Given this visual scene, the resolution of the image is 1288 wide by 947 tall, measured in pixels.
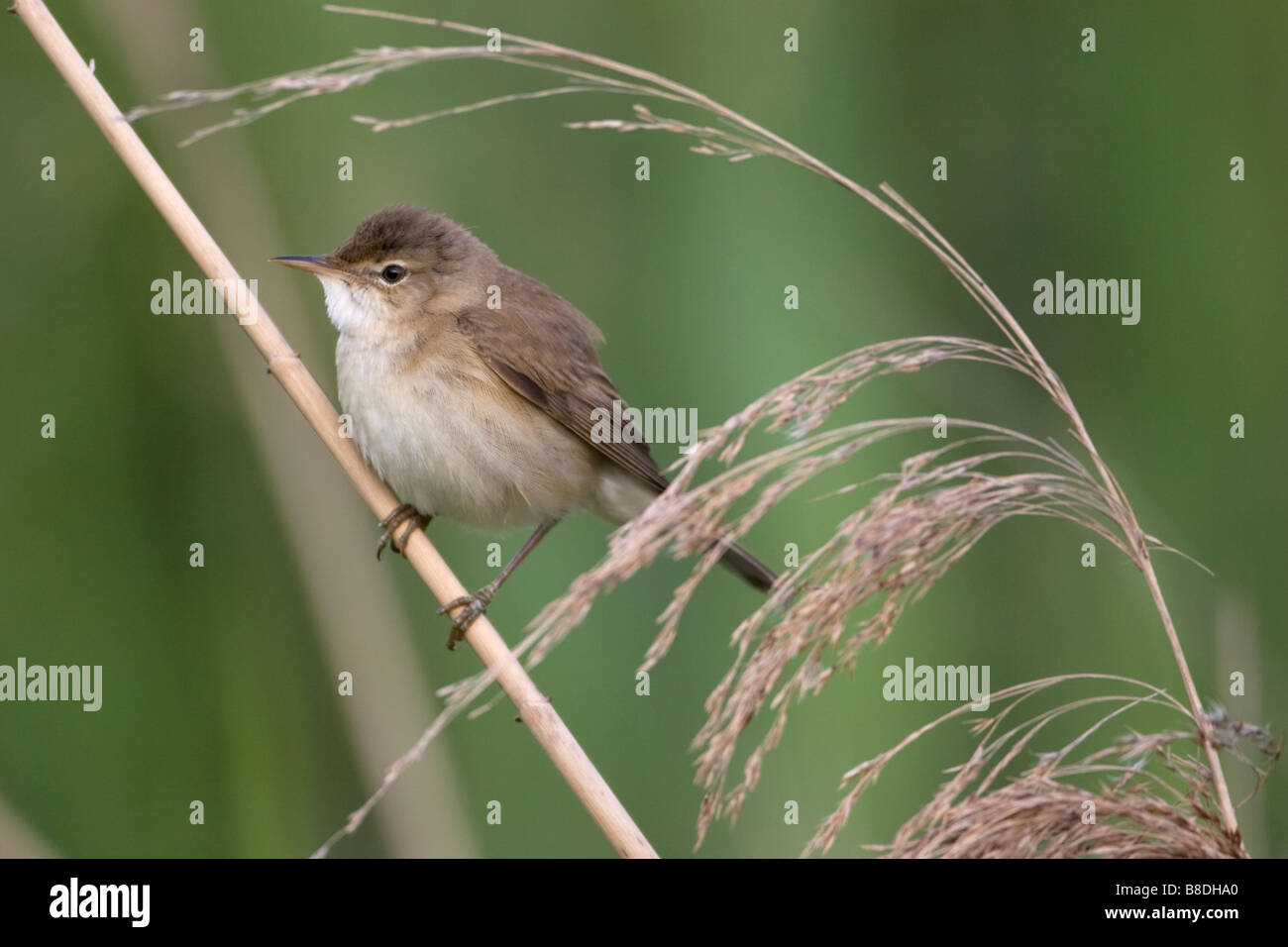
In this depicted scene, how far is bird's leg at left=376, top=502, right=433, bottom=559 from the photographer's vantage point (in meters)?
3.07

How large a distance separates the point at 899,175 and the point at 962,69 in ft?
1.45

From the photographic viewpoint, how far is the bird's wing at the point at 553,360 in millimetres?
3480

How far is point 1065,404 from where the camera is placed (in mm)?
1906

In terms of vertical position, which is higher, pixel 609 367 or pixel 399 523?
pixel 609 367

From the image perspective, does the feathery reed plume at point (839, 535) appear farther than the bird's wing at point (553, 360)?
No

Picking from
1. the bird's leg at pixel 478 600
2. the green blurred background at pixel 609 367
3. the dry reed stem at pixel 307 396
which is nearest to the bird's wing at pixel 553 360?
the green blurred background at pixel 609 367

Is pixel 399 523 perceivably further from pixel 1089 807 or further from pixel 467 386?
pixel 1089 807

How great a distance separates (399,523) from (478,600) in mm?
415

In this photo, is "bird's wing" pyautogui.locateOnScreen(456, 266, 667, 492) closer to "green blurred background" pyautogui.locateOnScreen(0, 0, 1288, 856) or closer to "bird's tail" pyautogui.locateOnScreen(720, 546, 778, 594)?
"green blurred background" pyautogui.locateOnScreen(0, 0, 1288, 856)

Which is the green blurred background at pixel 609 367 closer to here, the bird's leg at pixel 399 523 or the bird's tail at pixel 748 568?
Result: the bird's tail at pixel 748 568

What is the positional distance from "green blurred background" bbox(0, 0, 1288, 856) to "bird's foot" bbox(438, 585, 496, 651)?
81mm

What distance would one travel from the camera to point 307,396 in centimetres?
267

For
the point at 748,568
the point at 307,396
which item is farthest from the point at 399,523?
the point at 748,568

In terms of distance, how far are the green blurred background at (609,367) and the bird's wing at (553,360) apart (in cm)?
11
